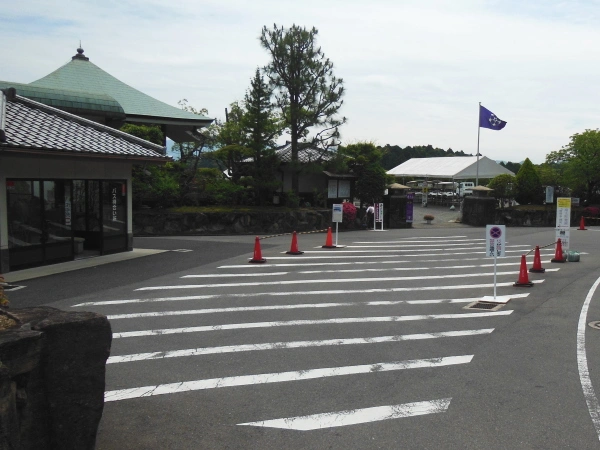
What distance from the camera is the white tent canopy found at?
4822 cm

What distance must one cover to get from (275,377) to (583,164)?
37.4 meters

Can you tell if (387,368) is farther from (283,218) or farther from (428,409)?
(283,218)

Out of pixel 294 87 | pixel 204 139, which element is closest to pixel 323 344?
pixel 294 87

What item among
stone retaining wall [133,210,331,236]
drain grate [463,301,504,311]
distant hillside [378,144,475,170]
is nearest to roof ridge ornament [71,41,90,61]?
stone retaining wall [133,210,331,236]

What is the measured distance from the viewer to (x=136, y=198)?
83.3 feet

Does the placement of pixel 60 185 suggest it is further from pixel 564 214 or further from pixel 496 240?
pixel 564 214

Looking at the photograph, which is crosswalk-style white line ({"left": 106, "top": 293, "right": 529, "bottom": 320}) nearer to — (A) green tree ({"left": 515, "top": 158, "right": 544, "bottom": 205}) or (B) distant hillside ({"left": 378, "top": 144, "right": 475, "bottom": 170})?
(A) green tree ({"left": 515, "top": 158, "right": 544, "bottom": 205})

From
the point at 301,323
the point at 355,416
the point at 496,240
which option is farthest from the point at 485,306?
the point at 355,416

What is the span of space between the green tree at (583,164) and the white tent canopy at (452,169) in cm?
675

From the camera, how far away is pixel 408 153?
9556cm

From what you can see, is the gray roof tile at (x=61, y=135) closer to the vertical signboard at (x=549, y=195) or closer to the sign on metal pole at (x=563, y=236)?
the sign on metal pole at (x=563, y=236)

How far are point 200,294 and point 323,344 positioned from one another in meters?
4.45

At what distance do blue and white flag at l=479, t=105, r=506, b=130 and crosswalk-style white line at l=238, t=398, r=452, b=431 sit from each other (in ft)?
113

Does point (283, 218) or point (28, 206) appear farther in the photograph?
point (283, 218)
